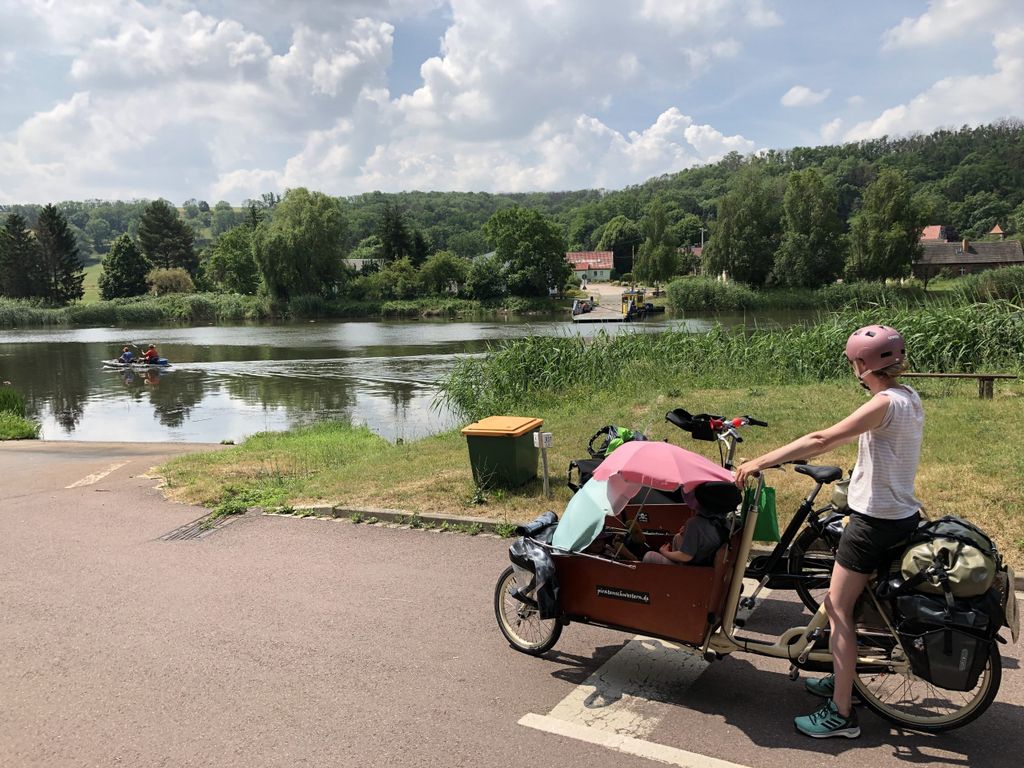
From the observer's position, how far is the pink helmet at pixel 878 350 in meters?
3.15

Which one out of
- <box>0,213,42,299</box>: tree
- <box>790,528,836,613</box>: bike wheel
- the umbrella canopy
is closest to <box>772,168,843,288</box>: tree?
<box>790,528,836,613</box>: bike wheel

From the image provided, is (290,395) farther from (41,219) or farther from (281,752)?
(41,219)

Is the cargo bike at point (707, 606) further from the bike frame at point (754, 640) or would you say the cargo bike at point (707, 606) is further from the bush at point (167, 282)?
the bush at point (167, 282)

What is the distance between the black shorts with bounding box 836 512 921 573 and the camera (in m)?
3.23

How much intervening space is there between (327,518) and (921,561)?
5.85 m

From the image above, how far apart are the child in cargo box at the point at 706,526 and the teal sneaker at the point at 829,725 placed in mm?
860

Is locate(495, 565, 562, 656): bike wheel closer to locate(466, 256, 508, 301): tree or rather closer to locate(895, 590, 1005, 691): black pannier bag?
locate(895, 590, 1005, 691): black pannier bag

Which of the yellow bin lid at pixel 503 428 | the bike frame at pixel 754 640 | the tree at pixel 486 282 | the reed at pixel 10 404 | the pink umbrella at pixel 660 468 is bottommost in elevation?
the reed at pixel 10 404

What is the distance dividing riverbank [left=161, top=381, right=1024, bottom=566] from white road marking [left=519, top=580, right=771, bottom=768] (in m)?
2.50

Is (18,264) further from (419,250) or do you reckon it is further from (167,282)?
(419,250)

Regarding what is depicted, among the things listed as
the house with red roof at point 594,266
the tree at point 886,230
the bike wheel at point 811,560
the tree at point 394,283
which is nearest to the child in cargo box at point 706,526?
the bike wheel at point 811,560

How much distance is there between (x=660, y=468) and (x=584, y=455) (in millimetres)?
5133

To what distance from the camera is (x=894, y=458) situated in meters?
3.20

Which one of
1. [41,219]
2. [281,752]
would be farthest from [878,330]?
[41,219]
